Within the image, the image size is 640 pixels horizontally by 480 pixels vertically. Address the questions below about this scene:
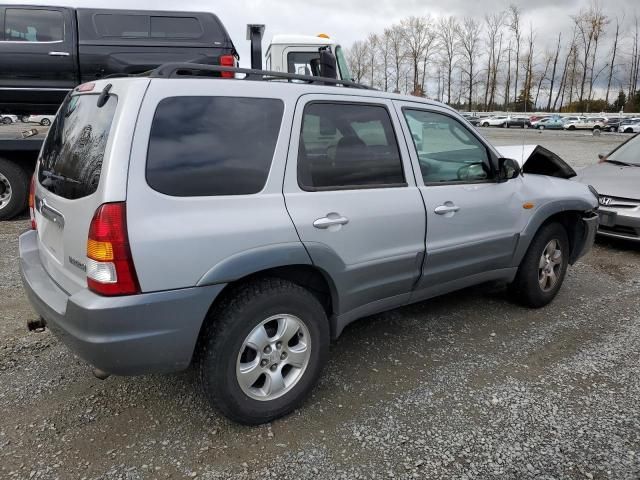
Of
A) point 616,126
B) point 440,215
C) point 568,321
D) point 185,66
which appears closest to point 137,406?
point 185,66

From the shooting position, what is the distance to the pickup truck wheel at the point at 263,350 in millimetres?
2420

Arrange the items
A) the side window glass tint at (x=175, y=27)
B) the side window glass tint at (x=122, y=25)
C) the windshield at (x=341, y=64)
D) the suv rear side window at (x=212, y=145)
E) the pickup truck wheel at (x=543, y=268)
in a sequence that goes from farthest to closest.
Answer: the windshield at (x=341, y=64), the side window glass tint at (x=175, y=27), the side window glass tint at (x=122, y=25), the pickup truck wheel at (x=543, y=268), the suv rear side window at (x=212, y=145)

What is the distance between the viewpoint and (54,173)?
8.78 ft

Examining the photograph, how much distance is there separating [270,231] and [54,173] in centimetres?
124

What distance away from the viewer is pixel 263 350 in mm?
2578

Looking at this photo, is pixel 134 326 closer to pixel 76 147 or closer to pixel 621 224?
pixel 76 147

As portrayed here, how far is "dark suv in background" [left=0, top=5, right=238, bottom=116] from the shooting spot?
7051 millimetres

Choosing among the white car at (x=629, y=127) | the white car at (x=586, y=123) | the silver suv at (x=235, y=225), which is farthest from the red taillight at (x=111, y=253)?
the white car at (x=586, y=123)

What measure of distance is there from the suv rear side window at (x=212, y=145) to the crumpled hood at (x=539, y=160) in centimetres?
Answer: 272

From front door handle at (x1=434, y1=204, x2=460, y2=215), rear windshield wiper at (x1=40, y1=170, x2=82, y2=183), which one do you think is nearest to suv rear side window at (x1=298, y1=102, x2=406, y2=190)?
front door handle at (x1=434, y1=204, x2=460, y2=215)

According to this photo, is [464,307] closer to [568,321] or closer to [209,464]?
[568,321]

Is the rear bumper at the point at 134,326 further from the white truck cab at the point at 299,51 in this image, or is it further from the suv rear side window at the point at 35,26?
the white truck cab at the point at 299,51

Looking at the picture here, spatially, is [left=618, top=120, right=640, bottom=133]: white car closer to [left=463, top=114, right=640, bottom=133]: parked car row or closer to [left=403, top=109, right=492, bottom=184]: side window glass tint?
[left=463, top=114, right=640, bottom=133]: parked car row

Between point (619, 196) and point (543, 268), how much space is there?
270 centimetres
